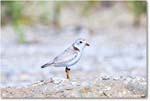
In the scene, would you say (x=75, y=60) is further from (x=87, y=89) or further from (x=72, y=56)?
(x=87, y=89)

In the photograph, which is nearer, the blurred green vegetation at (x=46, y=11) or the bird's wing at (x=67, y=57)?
the bird's wing at (x=67, y=57)

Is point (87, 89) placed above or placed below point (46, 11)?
below

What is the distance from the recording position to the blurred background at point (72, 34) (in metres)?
5.85

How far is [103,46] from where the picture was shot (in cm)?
669

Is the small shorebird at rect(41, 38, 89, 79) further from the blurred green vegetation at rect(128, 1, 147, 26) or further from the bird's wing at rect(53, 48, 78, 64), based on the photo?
the blurred green vegetation at rect(128, 1, 147, 26)

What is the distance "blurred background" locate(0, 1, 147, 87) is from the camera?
585cm

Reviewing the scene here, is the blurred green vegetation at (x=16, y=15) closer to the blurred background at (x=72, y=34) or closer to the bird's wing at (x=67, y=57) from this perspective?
the blurred background at (x=72, y=34)

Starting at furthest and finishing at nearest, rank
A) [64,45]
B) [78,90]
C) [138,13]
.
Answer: [138,13] → [64,45] → [78,90]

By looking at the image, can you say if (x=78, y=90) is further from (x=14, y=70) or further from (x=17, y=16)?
(x=17, y=16)

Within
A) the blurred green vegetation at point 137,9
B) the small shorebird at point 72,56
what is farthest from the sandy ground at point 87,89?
the blurred green vegetation at point 137,9

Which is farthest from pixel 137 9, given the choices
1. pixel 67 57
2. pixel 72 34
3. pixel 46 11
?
pixel 67 57

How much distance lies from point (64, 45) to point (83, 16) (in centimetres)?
105

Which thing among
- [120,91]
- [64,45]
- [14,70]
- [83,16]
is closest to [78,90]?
[120,91]

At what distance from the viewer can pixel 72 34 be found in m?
7.20
